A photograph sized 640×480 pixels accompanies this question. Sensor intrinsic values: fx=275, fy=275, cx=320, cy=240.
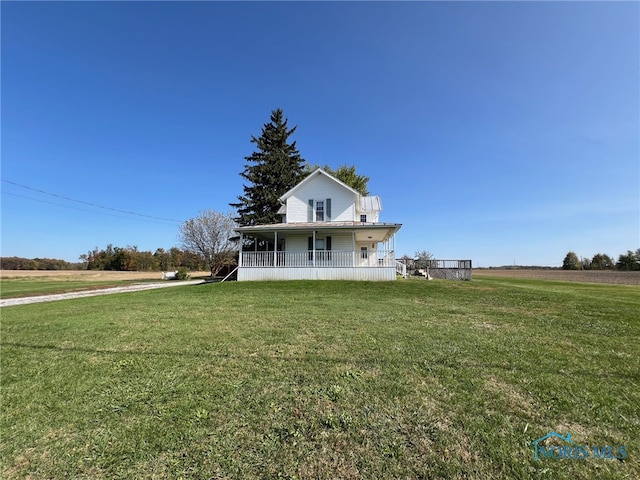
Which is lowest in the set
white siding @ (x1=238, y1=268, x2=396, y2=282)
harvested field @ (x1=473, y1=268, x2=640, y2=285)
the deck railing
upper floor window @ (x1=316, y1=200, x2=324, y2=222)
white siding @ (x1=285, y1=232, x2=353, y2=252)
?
harvested field @ (x1=473, y1=268, x2=640, y2=285)

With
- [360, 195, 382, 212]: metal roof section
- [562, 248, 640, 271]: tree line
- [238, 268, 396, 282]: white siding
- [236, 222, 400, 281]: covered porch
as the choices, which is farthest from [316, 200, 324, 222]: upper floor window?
[562, 248, 640, 271]: tree line

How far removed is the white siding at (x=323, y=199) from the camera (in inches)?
769

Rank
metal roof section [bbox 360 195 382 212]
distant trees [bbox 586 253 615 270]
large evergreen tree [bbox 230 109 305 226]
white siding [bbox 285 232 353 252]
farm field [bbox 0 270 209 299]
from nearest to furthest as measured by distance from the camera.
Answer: farm field [bbox 0 270 209 299] → white siding [bbox 285 232 353 252] → metal roof section [bbox 360 195 382 212] → large evergreen tree [bbox 230 109 305 226] → distant trees [bbox 586 253 615 270]

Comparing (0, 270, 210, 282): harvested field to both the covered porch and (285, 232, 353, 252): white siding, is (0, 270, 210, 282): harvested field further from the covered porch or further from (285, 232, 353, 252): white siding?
(285, 232, 353, 252): white siding

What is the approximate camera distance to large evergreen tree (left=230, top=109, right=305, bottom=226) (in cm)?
2638

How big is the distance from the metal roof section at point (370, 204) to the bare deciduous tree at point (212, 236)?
16554 mm

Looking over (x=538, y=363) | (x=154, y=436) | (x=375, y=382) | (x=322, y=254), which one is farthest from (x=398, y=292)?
(x=154, y=436)

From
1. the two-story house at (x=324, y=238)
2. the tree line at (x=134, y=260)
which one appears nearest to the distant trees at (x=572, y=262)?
the two-story house at (x=324, y=238)

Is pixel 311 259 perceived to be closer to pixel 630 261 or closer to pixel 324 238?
pixel 324 238

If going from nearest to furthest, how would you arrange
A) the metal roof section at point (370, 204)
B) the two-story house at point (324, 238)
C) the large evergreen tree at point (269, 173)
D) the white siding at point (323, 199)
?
the two-story house at point (324, 238) → the white siding at point (323, 199) → the metal roof section at point (370, 204) → the large evergreen tree at point (269, 173)

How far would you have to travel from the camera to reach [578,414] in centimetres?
278

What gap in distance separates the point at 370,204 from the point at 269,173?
10638 mm

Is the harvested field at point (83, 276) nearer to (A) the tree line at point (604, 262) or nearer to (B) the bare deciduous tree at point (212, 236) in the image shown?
(B) the bare deciduous tree at point (212, 236)

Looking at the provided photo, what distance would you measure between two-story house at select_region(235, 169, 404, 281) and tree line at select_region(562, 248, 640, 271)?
6909cm
